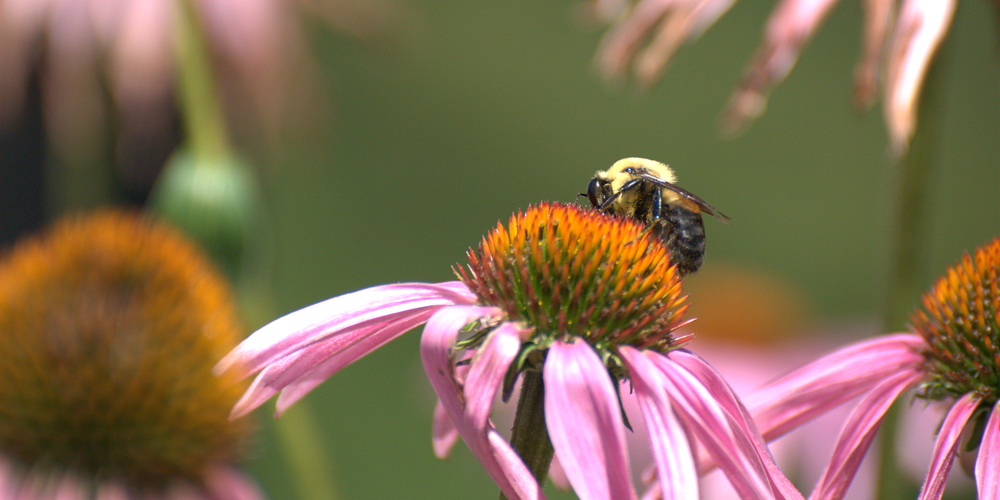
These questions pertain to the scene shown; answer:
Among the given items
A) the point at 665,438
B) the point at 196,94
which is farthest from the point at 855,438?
the point at 196,94

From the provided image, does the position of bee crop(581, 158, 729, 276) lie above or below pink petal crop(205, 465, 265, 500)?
above

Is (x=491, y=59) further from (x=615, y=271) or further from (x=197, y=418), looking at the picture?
(x=615, y=271)

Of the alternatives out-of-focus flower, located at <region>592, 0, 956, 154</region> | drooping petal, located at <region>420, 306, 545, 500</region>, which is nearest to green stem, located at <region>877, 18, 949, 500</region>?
out-of-focus flower, located at <region>592, 0, 956, 154</region>

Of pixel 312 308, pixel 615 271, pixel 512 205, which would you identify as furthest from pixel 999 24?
pixel 512 205

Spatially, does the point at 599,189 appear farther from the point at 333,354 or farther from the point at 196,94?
the point at 196,94

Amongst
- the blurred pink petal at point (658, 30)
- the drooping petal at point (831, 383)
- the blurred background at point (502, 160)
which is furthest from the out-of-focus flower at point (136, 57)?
the drooping petal at point (831, 383)

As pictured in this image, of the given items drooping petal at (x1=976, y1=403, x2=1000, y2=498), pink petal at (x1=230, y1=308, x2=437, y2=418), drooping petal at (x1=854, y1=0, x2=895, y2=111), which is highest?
drooping petal at (x1=854, y1=0, x2=895, y2=111)

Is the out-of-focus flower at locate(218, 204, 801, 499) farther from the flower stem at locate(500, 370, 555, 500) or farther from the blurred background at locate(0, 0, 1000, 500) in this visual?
the blurred background at locate(0, 0, 1000, 500)
